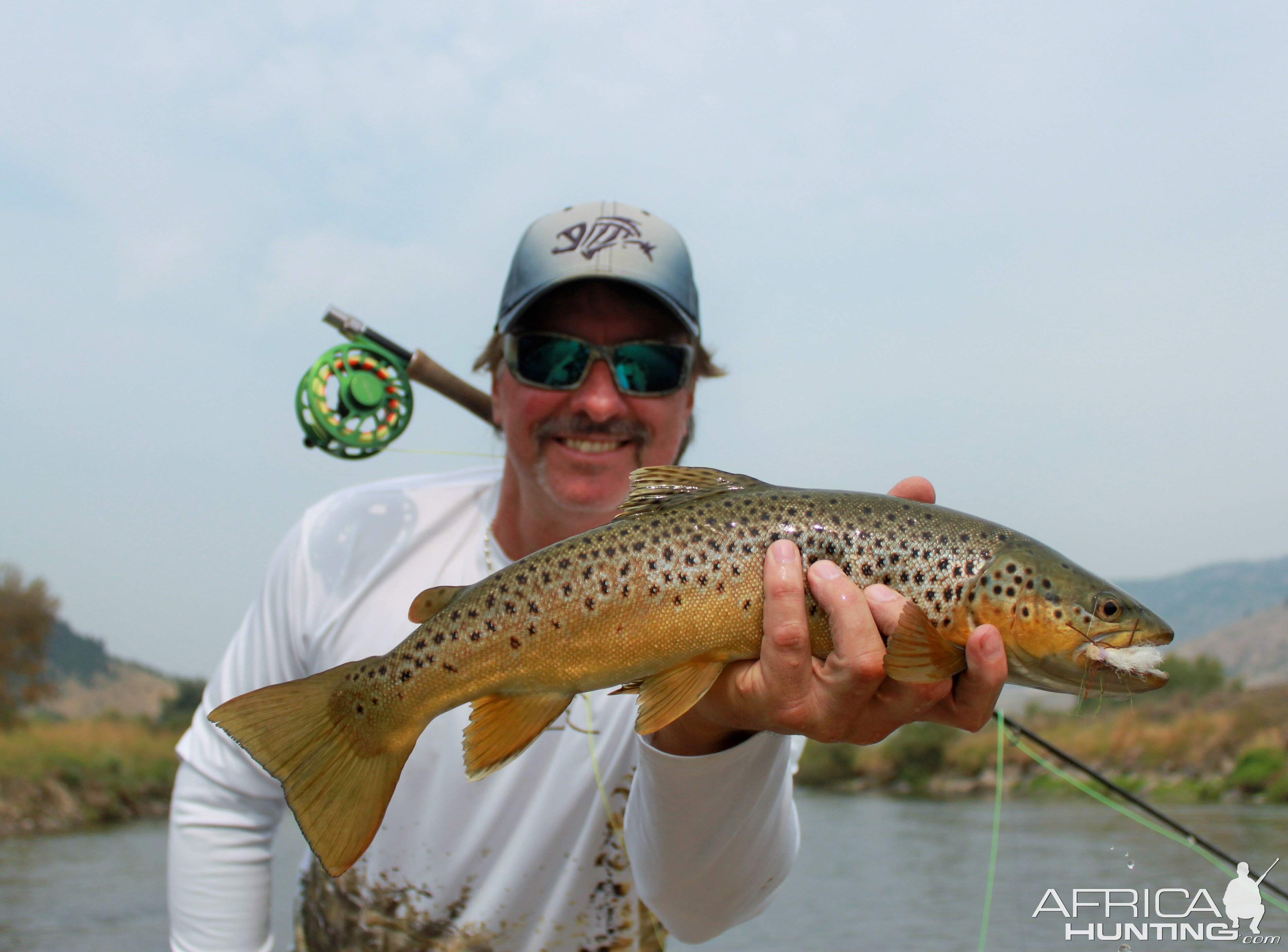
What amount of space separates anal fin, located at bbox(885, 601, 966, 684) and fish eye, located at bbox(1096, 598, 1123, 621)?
1.26ft

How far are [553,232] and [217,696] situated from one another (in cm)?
224

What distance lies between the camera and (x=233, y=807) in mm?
3625

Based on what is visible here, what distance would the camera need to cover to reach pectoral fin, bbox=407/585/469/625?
2371mm

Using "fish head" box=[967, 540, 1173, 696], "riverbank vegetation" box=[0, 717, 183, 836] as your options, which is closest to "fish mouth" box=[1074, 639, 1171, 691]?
"fish head" box=[967, 540, 1173, 696]

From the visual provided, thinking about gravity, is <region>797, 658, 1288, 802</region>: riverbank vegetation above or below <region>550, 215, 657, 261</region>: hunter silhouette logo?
below

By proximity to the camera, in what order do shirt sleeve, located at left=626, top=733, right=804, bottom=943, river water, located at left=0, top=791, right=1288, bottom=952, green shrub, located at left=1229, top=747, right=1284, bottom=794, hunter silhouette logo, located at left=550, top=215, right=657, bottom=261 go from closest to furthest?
shirt sleeve, located at left=626, top=733, right=804, bottom=943, hunter silhouette logo, located at left=550, top=215, right=657, bottom=261, river water, located at left=0, top=791, right=1288, bottom=952, green shrub, located at left=1229, top=747, right=1284, bottom=794

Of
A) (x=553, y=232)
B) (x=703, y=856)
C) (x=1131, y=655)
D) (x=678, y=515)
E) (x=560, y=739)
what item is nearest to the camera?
(x=1131, y=655)

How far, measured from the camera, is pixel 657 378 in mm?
3762

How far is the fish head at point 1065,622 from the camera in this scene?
7.16ft

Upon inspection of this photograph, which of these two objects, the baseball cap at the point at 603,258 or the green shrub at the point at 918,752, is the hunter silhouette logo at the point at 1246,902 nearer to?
the baseball cap at the point at 603,258

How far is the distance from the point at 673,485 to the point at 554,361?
1428mm

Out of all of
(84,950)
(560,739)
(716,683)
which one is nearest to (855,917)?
(84,950)

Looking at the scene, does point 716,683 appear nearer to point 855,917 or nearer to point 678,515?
point 678,515

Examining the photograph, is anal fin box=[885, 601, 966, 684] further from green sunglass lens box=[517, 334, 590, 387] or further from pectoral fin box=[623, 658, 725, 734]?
green sunglass lens box=[517, 334, 590, 387]
